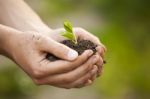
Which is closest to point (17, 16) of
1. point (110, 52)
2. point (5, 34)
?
point (5, 34)

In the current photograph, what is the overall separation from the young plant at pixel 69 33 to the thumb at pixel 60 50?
0.07m

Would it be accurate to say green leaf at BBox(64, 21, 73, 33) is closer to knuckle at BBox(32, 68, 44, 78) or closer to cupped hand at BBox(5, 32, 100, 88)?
cupped hand at BBox(5, 32, 100, 88)

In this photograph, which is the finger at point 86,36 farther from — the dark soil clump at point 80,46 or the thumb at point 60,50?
the thumb at point 60,50

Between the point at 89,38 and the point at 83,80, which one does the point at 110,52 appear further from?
the point at 83,80

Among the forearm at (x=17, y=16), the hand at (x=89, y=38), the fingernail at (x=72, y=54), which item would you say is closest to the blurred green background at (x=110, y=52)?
the forearm at (x=17, y=16)

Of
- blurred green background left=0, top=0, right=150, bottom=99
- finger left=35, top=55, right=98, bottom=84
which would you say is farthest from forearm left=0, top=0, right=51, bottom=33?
blurred green background left=0, top=0, right=150, bottom=99

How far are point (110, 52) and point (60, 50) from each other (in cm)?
152

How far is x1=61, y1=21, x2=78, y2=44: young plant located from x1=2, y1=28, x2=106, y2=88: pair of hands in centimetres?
5

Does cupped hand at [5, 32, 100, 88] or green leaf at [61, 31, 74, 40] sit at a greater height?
green leaf at [61, 31, 74, 40]

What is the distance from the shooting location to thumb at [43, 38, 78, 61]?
154cm

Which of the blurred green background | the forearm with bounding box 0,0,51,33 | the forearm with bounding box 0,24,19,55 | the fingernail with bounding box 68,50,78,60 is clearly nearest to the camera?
the fingernail with bounding box 68,50,78,60

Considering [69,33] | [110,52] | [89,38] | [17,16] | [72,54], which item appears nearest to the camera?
[72,54]

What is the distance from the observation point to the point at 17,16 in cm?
198

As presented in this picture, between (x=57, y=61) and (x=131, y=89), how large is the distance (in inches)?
60.9
